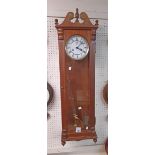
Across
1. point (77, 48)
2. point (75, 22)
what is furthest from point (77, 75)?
point (75, 22)

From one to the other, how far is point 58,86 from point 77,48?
327mm

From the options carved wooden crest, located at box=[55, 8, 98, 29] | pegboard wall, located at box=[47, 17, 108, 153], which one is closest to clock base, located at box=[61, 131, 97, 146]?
pegboard wall, located at box=[47, 17, 108, 153]

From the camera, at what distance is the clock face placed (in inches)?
56.4

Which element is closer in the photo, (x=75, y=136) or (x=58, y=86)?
(x=75, y=136)

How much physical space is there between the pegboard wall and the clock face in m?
0.17

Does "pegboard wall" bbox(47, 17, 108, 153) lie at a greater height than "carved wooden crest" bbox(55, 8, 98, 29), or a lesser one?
lesser

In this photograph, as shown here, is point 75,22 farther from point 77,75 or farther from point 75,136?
point 75,136

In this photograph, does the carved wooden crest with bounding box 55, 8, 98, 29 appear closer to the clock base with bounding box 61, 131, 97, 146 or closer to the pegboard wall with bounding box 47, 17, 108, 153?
the pegboard wall with bounding box 47, 17, 108, 153

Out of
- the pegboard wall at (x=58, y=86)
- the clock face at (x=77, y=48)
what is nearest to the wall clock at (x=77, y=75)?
the clock face at (x=77, y=48)

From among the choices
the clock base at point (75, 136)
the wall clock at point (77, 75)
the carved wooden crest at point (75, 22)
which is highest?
the carved wooden crest at point (75, 22)

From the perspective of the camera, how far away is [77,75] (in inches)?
57.5

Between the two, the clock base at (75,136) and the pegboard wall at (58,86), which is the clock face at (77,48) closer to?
the pegboard wall at (58,86)

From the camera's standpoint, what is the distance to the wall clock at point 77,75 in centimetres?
141

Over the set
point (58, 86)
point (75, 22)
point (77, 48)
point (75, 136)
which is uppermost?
point (75, 22)
